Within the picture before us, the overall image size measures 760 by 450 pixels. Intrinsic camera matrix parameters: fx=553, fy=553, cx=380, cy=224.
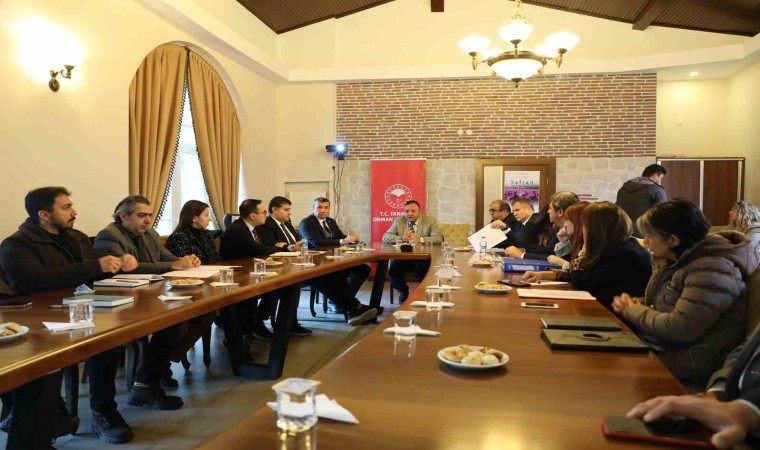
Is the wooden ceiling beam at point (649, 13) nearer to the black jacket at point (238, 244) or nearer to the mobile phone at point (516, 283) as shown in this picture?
the mobile phone at point (516, 283)

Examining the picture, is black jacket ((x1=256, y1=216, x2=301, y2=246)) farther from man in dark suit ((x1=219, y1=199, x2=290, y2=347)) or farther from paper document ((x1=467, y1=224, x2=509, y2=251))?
paper document ((x1=467, y1=224, x2=509, y2=251))

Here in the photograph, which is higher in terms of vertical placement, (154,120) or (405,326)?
(154,120)

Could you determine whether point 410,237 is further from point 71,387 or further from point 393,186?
point 71,387

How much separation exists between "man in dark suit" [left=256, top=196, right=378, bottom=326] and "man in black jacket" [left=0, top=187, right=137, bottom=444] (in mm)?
2437

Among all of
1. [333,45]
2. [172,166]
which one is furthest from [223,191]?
[333,45]

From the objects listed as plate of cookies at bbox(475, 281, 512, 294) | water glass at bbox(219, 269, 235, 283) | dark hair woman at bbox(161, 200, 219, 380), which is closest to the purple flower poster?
dark hair woman at bbox(161, 200, 219, 380)

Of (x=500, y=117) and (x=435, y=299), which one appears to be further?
(x=500, y=117)

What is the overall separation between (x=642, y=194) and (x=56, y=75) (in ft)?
17.8

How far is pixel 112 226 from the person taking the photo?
343 cm

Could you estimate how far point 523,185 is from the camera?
827 cm

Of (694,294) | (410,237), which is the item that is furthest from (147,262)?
(410,237)

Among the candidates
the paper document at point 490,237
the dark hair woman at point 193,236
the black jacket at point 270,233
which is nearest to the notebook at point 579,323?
the paper document at point 490,237

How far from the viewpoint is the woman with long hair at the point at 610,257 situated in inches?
101

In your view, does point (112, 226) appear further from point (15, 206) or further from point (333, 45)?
point (333, 45)
